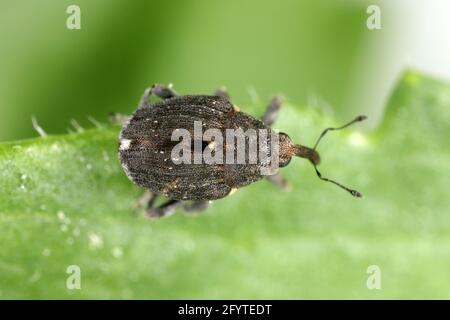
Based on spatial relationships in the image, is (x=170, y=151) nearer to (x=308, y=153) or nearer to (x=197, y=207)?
(x=197, y=207)

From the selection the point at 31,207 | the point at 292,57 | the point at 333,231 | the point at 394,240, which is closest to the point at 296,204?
the point at 333,231

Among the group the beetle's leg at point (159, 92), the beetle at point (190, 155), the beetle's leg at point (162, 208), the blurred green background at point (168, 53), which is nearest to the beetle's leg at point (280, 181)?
the beetle at point (190, 155)

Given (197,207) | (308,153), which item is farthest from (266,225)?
(308,153)
